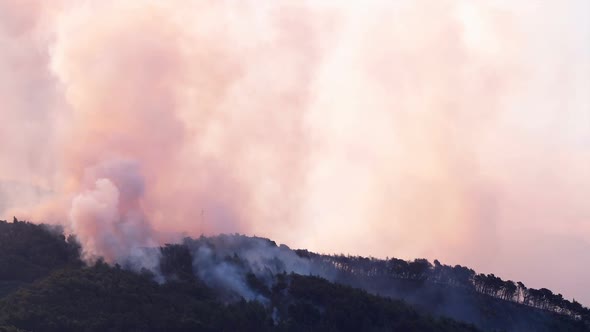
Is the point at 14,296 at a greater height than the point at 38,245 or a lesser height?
lesser

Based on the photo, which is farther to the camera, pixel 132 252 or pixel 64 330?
pixel 132 252

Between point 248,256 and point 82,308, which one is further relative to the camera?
point 248,256

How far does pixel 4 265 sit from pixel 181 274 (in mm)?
28896

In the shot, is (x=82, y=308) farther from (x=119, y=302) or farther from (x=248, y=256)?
(x=248, y=256)

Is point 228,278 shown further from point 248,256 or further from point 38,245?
point 38,245

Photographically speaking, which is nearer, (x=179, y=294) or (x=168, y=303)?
(x=168, y=303)

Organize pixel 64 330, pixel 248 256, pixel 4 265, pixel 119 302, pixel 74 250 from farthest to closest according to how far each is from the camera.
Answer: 1. pixel 248 256
2. pixel 74 250
3. pixel 4 265
4. pixel 119 302
5. pixel 64 330

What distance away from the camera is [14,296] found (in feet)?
474

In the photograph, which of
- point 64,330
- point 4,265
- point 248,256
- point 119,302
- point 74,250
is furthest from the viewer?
point 248,256

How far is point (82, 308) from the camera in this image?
145 meters

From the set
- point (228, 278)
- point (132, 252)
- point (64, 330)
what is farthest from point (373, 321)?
point (64, 330)

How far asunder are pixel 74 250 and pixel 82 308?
28.4 metres

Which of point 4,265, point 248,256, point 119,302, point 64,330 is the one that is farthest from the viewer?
point 248,256

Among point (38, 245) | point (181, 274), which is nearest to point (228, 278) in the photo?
point (181, 274)
